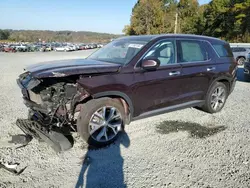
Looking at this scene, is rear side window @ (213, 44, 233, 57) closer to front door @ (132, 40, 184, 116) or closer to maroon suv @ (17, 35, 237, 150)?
maroon suv @ (17, 35, 237, 150)

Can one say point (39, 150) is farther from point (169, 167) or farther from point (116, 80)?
point (169, 167)

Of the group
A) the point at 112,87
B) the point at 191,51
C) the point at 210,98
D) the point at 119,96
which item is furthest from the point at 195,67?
the point at 112,87

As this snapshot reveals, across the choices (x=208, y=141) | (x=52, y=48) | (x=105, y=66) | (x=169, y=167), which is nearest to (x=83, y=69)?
(x=105, y=66)

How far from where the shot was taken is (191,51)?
180 inches

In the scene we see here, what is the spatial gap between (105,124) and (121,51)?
1.56 m

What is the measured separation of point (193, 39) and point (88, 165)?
3.45 meters

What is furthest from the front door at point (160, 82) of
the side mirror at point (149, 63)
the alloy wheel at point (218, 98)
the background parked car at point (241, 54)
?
the background parked car at point (241, 54)

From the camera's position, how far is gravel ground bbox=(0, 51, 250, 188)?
271 cm

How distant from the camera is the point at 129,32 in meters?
61.6

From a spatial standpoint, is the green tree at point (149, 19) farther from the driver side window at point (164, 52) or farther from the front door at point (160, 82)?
the front door at point (160, 82)

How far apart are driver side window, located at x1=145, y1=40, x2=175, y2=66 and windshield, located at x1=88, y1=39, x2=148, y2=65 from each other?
0.75 feet

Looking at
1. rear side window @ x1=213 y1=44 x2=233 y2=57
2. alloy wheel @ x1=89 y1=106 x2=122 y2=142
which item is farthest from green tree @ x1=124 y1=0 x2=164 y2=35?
alloy wheel @ x1=89 y1=106 x2=122 y2=142

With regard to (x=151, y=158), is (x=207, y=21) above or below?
above

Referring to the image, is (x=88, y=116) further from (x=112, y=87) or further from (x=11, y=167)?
(x=11, y=167)
